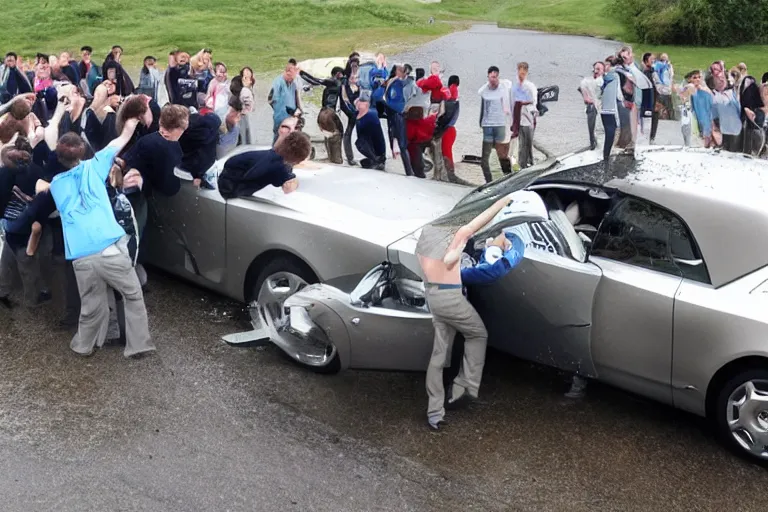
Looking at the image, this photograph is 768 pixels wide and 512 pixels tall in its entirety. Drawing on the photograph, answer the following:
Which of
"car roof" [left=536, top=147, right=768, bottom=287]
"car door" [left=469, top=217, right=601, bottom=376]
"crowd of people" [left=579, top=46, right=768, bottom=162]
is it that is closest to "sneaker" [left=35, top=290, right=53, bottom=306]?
"car door" [left=469, top=217, right=601, bottom=376]

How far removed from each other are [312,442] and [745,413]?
2.23m

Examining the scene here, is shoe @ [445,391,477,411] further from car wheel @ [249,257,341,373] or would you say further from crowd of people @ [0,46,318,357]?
crowd of people @ [0,46,318,357]

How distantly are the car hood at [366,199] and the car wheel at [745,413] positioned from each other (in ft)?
6.73

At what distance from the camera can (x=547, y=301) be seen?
5039mm

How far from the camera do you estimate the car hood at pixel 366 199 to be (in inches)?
224

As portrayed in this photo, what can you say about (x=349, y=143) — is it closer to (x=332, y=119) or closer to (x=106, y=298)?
(x=332, y=119)

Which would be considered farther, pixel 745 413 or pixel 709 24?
pixel 709 24

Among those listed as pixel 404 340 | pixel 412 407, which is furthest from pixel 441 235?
pixel 412 407

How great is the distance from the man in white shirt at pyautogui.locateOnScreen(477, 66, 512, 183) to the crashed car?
552cm

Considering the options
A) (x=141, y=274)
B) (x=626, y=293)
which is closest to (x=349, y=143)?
(x=141, y=274)

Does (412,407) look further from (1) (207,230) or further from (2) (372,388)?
(1) (207,230)

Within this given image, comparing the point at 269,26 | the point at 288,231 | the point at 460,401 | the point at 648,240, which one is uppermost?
the point at 648,240

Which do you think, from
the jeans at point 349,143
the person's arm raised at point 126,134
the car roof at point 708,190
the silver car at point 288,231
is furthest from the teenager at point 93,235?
the jeans at point 349,143

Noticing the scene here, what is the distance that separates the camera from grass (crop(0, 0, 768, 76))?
110ft
